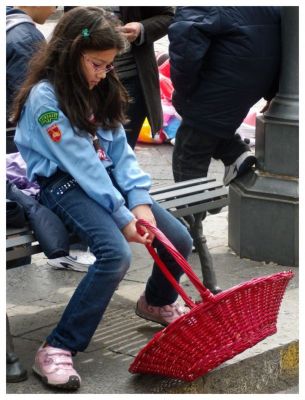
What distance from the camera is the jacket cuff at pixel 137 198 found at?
14.8 ft

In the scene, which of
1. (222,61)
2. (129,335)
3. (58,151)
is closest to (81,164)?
(58,151)

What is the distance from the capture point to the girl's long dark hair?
434cm

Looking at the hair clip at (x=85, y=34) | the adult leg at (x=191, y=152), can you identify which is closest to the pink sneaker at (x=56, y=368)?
the hair clip at (x=85, y=34)

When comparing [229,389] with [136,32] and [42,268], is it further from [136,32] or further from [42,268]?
[136,32]

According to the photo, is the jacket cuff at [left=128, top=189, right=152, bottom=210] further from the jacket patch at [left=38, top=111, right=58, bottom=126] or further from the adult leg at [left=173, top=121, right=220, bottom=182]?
the adult leg at [left=173, top=121, right=220, bottom=182]

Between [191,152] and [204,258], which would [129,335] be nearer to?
[204,258]

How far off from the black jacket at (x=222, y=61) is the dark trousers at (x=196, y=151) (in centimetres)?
7

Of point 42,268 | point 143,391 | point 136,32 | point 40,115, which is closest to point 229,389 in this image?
point 143,391

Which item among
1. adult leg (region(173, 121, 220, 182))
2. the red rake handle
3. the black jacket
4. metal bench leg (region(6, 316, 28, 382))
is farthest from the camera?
adult leg (region(173, 121, 220, 182))

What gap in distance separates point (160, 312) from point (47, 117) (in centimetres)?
103

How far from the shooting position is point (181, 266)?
4.04m

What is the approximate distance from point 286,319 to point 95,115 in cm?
127

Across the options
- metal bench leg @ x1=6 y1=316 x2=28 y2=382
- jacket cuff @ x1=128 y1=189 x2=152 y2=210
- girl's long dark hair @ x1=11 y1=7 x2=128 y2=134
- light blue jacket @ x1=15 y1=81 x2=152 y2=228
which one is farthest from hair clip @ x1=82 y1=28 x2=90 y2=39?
metal bench leg @ x1=6 y1=316 x2=28 y2=382

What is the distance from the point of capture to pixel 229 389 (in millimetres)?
4352
